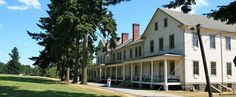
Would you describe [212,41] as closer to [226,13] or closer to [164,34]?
[164,34]

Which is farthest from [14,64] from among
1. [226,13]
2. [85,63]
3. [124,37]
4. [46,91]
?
[226,13]

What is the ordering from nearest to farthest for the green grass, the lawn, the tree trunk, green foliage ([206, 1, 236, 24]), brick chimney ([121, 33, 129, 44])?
1. green foliage ([206, 1, 236, 24])
2. the green grass
3. the lawn
4. the tree trunk
5. brick chimney ([121, 33, 129, 44])

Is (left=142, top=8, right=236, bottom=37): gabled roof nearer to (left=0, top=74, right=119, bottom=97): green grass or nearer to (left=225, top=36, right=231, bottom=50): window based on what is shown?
(left=225, top=36, right=231, bottom=50): window

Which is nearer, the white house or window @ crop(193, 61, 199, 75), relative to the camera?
the white house

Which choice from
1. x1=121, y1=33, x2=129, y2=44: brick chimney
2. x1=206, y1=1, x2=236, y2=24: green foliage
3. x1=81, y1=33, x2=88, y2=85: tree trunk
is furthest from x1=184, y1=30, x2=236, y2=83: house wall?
x1=121, y1=33, x2=129, y2=44: brick chimney

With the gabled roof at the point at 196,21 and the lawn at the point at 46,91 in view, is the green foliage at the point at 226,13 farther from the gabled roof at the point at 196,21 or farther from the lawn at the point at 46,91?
the gabled roof at the point at 196,21

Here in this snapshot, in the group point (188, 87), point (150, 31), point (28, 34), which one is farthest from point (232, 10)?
point (28, 34)

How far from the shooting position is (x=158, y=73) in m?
40.4

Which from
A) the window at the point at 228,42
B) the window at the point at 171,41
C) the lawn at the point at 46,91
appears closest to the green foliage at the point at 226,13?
the lawn at the point at 46,91

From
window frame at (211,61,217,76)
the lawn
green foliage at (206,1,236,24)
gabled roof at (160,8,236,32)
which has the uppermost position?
gabled roof at (160,8,236,32)

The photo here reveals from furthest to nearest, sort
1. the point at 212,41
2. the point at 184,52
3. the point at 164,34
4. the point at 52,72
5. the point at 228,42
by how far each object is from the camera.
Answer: the point at 52,72
the point at 164,34
the point at 228,42
the point at 212,41
the point at 184,52

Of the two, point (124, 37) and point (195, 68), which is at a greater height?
point (124, 37)

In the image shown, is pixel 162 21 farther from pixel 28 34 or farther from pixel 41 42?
pixel 28 34

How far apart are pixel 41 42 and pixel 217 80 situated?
29081 millimetres
